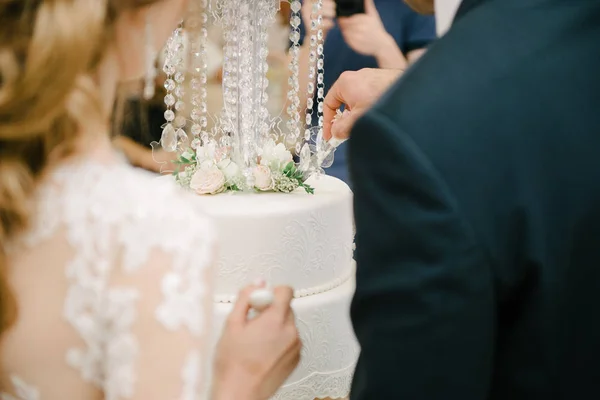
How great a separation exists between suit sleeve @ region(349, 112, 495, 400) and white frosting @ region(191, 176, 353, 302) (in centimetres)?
132

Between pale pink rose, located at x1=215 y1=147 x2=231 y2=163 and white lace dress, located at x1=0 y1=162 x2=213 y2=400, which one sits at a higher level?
white lace dress, located at x1=0 y1=162 x2=213 y2=400

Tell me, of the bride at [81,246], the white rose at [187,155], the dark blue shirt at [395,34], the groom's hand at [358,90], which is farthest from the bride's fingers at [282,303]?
the dark blue shirt at [395,34]

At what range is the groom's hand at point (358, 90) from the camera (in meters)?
1.82

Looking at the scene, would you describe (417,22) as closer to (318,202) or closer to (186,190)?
(318,202)

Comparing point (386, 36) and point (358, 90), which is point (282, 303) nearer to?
point (358, 90)

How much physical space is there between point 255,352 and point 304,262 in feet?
3.82

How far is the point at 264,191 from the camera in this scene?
2139 millimetres

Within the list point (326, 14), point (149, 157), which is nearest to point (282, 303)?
point (326, 14)

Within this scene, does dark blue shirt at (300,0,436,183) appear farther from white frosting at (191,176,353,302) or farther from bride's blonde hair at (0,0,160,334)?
bride's blonde hair at (0,0,160,334)

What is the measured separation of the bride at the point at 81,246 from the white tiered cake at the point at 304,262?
1241 millimetres

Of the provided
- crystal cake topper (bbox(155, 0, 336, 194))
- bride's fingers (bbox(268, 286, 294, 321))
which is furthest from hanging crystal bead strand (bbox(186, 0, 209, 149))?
bride's fingers (bbox(268, 286, 294, 321))

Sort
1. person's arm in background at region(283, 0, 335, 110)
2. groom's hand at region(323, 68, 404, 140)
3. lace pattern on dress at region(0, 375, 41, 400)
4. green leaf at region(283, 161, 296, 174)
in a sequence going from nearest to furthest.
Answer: lace pattern on dress at region(0, 375, 41, 400)
groom's hand at region(323, 68, 404, 140)
green leaf at region(283, 161, 296, 174)
person's arm in background at region(283, 0, 335, 110)

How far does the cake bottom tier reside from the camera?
2.03m

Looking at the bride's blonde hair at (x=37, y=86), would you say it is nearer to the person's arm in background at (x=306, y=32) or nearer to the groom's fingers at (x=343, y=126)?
the groom's fingers at (x=343, y=126)
